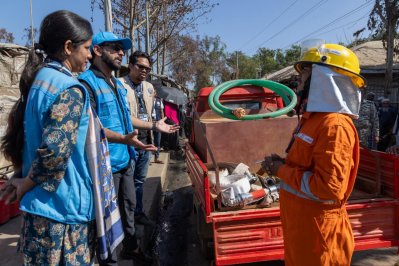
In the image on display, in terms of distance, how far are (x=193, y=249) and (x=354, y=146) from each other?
9.36 ft

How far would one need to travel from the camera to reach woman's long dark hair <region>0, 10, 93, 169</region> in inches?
65.8

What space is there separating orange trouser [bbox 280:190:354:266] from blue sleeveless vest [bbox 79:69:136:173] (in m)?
1.50

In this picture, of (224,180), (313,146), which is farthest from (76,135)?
(224,180)

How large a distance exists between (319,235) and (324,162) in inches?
16.6

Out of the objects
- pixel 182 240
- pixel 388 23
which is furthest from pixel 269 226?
pixel 388 23

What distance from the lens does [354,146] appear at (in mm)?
1871

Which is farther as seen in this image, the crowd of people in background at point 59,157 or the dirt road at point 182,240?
the dirt road at point 182,240

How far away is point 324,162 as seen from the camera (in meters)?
1.71

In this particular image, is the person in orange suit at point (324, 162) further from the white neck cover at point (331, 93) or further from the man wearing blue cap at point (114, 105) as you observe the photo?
the man wearing blue cap at point (114, 105)

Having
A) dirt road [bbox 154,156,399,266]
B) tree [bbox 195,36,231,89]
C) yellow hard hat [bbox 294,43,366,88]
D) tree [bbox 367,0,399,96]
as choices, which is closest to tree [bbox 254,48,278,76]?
tree [bbox 195,36,231,89]

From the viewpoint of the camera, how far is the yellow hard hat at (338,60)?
1.89m

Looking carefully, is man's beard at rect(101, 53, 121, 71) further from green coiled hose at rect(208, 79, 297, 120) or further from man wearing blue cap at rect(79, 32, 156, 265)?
green coiled hose at rect(208, 79, 297, 120)

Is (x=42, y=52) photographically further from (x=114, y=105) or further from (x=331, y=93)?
(x=331, y=93)

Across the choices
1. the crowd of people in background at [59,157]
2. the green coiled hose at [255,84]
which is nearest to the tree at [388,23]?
the green coiled hose at [255,84]
